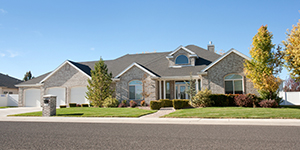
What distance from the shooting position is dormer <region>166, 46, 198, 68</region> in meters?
26.5

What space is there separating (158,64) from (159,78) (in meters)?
4.11

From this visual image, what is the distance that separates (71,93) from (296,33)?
22.8 metres

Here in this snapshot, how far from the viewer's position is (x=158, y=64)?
92.4 feet

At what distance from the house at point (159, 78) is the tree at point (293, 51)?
10.8 ft

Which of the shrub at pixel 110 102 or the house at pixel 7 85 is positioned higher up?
the house at pixel 7 85

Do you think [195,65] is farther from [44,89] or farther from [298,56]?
[44,89]

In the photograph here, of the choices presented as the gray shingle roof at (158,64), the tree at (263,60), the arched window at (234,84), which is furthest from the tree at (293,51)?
the gray shingle roof at (158,64)

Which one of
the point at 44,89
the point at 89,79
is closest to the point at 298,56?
the point at 89,79

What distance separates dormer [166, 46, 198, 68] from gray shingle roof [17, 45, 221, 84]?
2.15ft

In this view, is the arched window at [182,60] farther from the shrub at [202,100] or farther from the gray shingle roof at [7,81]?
the gray shingle roof at [7,81]

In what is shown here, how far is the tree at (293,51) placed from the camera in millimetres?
17688

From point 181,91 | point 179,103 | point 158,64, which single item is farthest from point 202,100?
point 158,64

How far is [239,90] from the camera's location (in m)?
21.7

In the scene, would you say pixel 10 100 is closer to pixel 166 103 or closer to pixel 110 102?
pixel 110 102
